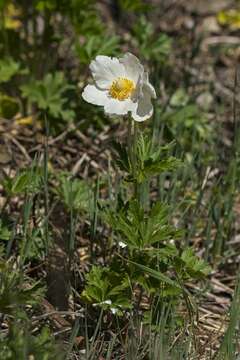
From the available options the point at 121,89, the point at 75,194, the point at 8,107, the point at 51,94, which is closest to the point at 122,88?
the point at 121,89

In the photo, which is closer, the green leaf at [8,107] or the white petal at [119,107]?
the white petal at [119,107]

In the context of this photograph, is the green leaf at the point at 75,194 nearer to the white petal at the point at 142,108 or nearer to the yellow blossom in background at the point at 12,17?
the white petal at the point at 142,108

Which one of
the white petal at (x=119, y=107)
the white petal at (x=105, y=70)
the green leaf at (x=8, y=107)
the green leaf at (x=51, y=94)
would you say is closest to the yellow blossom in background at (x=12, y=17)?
the green leaf at (x=8, y=107)

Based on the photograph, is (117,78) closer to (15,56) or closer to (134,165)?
(134,165)

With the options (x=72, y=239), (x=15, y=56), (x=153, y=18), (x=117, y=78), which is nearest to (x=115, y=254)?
(x=72, y=239)

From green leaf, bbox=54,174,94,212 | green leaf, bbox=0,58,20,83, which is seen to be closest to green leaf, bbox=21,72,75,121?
green leaf, bbox=0,58,20,83

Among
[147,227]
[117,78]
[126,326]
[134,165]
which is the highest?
[117,78]

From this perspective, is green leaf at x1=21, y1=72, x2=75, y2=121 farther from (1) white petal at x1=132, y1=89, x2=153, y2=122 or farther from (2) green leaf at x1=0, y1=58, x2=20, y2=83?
(1) white petal at x1=132, y1=89, x2=153, y2=122
